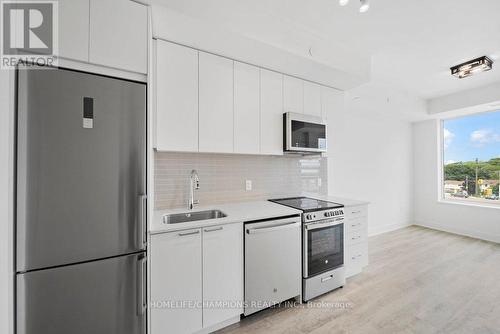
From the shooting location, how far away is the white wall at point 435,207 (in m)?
4.08

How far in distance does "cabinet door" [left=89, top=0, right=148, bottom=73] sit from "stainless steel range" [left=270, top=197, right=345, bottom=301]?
2.00 m

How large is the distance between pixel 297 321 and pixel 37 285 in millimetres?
1983

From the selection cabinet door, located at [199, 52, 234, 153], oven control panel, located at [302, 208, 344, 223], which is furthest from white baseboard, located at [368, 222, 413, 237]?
cabinet door, located at [199, 52, 234, 153]

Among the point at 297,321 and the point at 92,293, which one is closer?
the point at 92,293

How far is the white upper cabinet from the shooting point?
2.83 meters

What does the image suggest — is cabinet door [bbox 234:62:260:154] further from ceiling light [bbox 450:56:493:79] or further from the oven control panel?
ceiling light [bbox 450:56:493:79]

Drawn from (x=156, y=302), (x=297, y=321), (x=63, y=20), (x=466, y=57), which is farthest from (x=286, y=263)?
(x=466, y=57)

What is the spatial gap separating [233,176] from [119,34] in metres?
1.72

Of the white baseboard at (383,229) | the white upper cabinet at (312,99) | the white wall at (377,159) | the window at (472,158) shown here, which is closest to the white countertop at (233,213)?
the white upper cabinet at (312,99)

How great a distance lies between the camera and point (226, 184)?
2578 millimetres

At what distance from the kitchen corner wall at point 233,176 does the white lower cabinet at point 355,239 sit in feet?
2.33

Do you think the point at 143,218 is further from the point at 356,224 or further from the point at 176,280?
the point at 356,224

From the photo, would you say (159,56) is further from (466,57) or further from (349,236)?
(466,57)

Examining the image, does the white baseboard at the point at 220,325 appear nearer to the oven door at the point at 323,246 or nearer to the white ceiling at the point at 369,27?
the oven door at the point at 323,246
